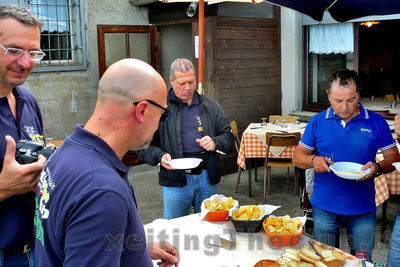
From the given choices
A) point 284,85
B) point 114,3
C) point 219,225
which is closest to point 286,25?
point 284,85

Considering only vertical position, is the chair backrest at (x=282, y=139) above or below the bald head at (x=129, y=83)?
below

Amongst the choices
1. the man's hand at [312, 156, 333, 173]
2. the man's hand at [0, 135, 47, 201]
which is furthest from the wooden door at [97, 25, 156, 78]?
the man's hand at [0, 135, 47, 201]

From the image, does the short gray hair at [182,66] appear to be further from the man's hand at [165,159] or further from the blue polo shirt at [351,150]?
the blue polo shirt at [351,150]

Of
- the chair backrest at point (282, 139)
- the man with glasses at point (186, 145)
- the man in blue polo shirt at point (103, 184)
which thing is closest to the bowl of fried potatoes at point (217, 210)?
the man with glasses at point (186, 145)

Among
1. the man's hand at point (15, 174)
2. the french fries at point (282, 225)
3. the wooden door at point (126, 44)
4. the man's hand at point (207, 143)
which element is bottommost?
the french fries at point (282, 225)

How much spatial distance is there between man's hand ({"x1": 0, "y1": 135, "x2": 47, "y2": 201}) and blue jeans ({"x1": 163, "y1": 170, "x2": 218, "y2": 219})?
1.70 m

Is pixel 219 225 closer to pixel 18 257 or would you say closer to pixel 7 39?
pixel 18 257

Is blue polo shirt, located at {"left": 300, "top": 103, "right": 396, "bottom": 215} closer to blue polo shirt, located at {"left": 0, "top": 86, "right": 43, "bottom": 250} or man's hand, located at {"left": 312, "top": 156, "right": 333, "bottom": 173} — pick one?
man's hand, located at {"left": 312, "top": 156, "right": 333, "bottom": 173}

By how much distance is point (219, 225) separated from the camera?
254 cm

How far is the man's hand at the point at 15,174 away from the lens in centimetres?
172

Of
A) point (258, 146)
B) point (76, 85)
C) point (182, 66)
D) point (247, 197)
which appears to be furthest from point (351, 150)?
point (76, 85)

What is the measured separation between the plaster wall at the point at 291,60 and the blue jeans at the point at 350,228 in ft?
18.2

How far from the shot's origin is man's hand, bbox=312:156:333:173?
2.74 meters

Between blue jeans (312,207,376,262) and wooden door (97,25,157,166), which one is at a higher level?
wooden door (97,25,157,166)
